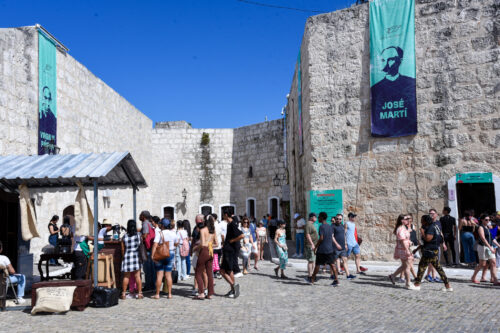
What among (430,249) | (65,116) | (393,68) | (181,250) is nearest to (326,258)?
(430,249)

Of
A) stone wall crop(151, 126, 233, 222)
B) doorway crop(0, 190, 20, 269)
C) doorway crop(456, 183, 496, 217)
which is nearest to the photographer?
doorway crop(0, 190, 20, 269)

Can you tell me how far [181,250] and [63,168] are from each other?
10.7 feet

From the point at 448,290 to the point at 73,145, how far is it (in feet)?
42.5

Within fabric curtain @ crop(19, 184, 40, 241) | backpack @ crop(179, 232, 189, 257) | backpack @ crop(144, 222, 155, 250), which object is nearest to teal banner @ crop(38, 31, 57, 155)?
fabric curtain @ crop(19, 184, 40, 241)

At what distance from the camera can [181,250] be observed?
9.64 m

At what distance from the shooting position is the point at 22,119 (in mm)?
12391

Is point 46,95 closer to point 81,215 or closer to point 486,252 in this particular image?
point 81,215

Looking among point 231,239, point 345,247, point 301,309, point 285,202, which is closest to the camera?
point 301,309

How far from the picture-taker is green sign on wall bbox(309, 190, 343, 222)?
502 inches

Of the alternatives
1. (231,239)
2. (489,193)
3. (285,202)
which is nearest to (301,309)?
(231,239)

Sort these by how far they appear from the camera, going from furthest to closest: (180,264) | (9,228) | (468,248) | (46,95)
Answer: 1. (46,95)
2. (468,248)
3. (180,264)
4. (9,228)

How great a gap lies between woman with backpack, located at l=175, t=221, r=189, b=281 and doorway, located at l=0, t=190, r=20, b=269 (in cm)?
313

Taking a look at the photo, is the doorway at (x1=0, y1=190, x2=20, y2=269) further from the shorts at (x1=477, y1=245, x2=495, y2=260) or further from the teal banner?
the shorts at (x1=477, y1=245, x2=495, y2=260)

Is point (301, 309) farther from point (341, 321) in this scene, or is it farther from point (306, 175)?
point (306, 175)
